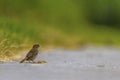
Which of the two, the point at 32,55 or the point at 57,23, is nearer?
the point at 32,55

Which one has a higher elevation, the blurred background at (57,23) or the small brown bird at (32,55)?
the blurred background at (57,23)

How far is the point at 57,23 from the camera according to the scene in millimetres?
40188

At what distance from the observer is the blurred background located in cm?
2044

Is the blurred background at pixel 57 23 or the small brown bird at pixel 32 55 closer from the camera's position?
the small brown bird at pixel 32 55

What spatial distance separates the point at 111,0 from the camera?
52.2m

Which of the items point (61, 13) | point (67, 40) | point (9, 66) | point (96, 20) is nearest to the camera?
point (9, 66)

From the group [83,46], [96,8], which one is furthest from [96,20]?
[83,46]

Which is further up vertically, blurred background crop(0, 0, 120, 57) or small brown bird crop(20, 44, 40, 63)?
blurred background crop(0, 0, 120, 57)

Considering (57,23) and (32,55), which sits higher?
(57,23)

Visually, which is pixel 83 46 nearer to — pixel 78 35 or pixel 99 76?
pixel 78 35

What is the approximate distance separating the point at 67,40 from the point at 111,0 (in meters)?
19.9

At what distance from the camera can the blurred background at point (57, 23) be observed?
20.4 metres

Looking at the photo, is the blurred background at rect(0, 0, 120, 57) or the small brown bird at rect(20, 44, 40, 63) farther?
the blurred background at rect(0, 0, 120, 57)

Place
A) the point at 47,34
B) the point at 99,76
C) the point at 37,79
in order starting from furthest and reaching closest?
the point at 47,34, the point at 99,76, the point at 37,79
